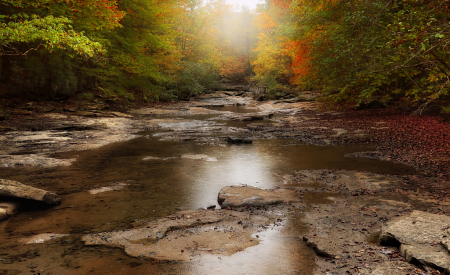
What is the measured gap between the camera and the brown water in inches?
158

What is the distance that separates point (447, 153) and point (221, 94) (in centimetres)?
4096

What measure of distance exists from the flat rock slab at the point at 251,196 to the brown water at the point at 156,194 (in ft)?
1.15

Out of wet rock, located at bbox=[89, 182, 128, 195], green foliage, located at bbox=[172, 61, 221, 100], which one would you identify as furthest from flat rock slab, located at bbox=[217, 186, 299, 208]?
green foliage, located at bbox=[172, 61, 221, 100]

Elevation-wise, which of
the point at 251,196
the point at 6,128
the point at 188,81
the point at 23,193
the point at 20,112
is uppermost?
the point at 188,81

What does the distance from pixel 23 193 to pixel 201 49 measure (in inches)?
1491

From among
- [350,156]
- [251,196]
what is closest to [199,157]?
[251,196]

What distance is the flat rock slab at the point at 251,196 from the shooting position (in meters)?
6.15

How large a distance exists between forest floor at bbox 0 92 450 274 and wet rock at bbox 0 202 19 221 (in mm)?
3598

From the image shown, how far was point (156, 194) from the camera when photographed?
6.98 m

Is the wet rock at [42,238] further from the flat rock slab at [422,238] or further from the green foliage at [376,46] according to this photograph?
the green foliage at [376,46]

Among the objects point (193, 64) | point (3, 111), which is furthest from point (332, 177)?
point (193, 64)

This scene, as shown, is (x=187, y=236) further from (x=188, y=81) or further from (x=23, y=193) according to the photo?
(x=188, y=81)

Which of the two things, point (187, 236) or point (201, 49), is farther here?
point (201, 49)

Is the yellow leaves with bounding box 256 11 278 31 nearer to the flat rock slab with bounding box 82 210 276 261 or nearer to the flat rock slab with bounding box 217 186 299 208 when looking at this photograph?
the flat rock slab with bounding box 217 186 299 208
